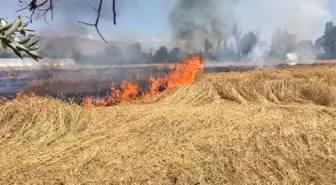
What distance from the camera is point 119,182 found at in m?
4.96

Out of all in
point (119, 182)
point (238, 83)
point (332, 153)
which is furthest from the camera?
point (238, 83)

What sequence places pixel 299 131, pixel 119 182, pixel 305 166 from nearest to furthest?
pixel 119 182 < pixel 305 166 < pixel 299 131

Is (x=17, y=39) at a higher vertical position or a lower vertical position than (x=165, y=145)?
higher

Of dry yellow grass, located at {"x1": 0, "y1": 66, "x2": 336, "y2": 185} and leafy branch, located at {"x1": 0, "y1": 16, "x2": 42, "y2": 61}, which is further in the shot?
dry yellow grass, located at {"x1": 0, "y1": 66, "x2": 336, "y2": 185}

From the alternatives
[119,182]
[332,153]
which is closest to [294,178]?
[332,153]

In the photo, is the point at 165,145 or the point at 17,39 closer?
the point at 17,39

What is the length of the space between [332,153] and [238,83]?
474cm

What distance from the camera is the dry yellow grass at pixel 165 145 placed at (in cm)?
520

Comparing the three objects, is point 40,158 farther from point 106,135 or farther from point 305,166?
point 305,166

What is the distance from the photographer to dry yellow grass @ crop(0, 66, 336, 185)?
205 inches

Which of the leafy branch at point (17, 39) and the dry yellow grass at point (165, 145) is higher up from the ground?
the leafy branch at point (17, 39)

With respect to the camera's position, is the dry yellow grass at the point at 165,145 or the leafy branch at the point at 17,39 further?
the dry yellow grass at the point at 165,145

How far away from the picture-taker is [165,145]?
6004 millimetres

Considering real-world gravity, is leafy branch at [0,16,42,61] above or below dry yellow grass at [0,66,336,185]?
above
